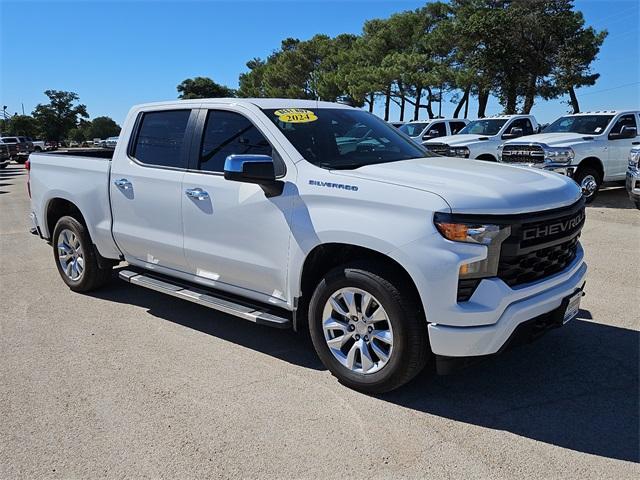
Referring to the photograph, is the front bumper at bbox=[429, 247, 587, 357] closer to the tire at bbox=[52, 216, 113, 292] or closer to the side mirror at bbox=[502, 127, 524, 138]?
the tire at bbox=[52, 216, 113, 292]

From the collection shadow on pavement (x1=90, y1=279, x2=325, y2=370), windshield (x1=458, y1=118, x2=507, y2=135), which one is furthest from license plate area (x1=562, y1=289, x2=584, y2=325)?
windshield (x1=458, y1=118, x2=507, y2=135)

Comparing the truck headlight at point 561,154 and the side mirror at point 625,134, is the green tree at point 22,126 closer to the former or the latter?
the truck headlight at point 561,154

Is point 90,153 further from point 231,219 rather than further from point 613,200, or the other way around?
point 613,200

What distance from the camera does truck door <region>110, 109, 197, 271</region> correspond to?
4.54 metres

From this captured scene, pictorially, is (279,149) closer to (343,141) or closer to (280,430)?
(343,141)

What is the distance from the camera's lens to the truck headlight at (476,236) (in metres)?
3.07

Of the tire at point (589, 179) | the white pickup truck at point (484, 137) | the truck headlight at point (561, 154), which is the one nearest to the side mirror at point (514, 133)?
the white pickup truck at point (484, 137)

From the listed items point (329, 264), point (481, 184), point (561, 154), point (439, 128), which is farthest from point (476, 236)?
point (439, 128)

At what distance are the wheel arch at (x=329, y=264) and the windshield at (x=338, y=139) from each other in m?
0.58

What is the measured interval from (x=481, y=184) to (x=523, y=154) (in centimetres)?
917

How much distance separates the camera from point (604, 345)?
4.28m

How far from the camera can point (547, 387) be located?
3637mm

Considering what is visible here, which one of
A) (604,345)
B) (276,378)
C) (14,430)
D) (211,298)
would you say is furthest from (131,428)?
(604,345)

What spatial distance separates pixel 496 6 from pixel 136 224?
3813 cm
